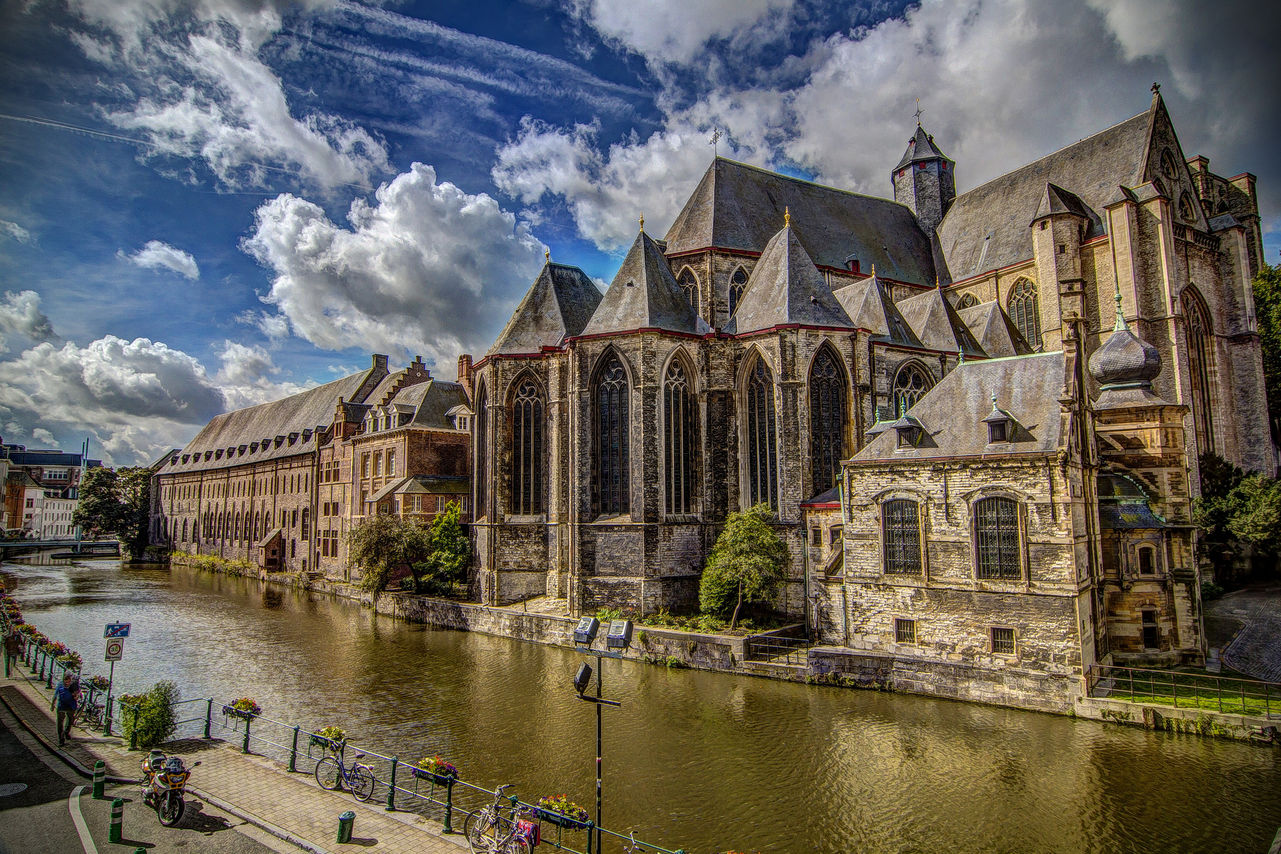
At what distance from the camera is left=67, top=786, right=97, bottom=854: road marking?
362 inches

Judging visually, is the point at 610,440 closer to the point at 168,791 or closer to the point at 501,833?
the point at 501,833

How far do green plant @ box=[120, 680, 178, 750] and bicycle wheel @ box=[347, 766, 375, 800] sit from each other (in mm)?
4629

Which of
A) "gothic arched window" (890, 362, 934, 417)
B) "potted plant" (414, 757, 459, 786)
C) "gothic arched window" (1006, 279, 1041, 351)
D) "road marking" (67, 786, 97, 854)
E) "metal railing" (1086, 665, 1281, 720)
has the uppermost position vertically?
"gothic arched window" (1006, 279, 1041, 351)

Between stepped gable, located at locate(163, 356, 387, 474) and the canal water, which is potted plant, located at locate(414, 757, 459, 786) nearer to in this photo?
the canal water

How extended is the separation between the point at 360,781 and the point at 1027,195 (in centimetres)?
4262

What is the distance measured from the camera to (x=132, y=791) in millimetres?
11250

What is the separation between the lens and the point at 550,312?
3253 cm

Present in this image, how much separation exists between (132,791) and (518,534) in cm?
1946

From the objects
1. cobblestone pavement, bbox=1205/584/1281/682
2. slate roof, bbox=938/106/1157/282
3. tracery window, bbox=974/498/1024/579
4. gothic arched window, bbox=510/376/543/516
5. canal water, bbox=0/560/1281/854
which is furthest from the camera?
slate roof, bbox=938/106/1157/282

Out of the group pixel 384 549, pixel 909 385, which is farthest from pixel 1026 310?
pixel 384 549

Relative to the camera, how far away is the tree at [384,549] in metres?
33.0

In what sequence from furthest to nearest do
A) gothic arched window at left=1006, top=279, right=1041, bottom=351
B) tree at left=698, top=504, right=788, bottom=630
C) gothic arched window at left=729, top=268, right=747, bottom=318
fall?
1. gothic arched window at left=1006, top=279, right=1041, bottom=351
2. gothic arched window at left=729, top=268, right=747, bottom=318
3. tree at left=698, top=504, right=788, bottom=630

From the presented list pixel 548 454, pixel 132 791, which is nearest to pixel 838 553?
pixel 548 454

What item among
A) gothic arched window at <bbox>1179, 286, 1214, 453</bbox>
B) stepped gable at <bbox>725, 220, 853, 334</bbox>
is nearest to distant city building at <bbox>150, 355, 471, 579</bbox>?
stepped gable at <bbox>725, 220, 853, 334</bbox>
